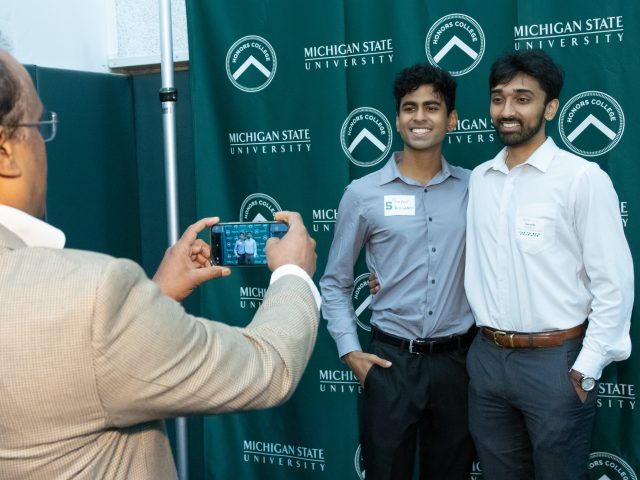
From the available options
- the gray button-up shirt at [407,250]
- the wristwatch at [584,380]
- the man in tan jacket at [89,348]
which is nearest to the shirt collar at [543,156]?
the gray button-up shirt at [407,250]

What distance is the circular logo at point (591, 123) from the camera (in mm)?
2686

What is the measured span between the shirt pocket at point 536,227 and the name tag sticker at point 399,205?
446 millimetres

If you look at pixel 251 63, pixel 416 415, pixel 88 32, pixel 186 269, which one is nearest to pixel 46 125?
pixel 186 269

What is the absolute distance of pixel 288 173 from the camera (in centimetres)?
329

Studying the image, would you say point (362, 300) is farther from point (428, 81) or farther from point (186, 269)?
point (186, 269)

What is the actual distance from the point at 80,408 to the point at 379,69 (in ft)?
7.74

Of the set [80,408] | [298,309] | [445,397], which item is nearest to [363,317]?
[445,397]

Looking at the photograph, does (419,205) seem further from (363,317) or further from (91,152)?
(91,152)

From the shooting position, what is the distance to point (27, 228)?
3.47 ft

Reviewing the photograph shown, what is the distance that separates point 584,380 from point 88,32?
112 inches

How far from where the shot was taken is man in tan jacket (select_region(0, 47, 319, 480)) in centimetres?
96

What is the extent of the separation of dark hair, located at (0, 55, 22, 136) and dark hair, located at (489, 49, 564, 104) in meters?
1.80

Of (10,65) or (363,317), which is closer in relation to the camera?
(10,65)

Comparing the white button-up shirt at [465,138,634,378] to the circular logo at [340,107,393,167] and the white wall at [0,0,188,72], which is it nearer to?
the circular logo at [340,107,393,167]
